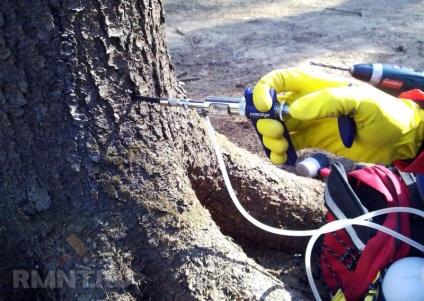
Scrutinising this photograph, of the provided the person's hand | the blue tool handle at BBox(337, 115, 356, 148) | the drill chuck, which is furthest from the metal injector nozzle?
the drill chuck

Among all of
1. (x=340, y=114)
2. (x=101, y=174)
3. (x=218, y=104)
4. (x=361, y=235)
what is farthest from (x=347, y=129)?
(x=101, y=174)

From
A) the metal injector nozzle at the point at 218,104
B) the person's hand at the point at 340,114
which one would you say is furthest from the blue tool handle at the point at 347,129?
the metal injector nozzle at the point at 218,104

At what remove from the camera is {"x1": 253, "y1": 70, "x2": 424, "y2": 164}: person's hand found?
53.5 inches

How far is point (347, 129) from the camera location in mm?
1391

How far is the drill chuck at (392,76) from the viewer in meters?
1.74

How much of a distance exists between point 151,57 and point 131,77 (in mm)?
107

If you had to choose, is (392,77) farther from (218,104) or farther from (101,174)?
(101,174)

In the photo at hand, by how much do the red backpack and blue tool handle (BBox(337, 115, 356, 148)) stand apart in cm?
46

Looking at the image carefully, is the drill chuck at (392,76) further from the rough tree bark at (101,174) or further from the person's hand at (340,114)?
the rough tree bark at (101,174)

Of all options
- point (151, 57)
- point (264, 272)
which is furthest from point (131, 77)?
point (264, 272)

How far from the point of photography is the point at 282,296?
168 centimetres

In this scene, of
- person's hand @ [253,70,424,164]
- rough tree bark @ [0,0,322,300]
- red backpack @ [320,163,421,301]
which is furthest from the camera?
red backpack @ [320,163,421,301]

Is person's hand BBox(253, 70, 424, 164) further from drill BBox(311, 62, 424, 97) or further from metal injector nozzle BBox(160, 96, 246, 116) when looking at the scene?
drill BBox(311, 62, 424, 97)

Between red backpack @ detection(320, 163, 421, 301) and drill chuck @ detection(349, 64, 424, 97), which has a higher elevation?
drill chuck @ detection(349, 64, 424, 97)
